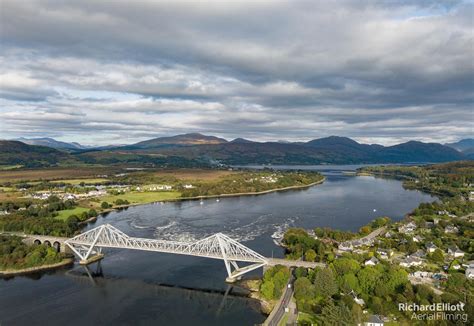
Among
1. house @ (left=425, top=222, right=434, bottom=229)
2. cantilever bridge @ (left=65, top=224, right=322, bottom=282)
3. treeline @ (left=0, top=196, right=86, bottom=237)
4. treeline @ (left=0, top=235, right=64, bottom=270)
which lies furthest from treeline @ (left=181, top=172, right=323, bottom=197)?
house @ (left=425, top=222, right=434, bottom=229)

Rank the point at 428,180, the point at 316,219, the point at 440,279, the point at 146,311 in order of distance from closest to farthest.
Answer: the point at 146,311 → the point at 440,279 → the point at 316,219 → the point at 428,180

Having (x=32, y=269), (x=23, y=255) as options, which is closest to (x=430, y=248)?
(x=32, y=269)

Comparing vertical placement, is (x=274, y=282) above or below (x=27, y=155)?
below

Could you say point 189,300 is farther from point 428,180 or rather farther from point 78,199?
point 428,180

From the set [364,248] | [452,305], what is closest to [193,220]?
[364,248]

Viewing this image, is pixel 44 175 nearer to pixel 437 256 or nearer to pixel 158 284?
pixel 158 284

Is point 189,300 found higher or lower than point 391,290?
lower

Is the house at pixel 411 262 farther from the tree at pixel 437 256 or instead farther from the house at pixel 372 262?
the house at pixel 372 262
